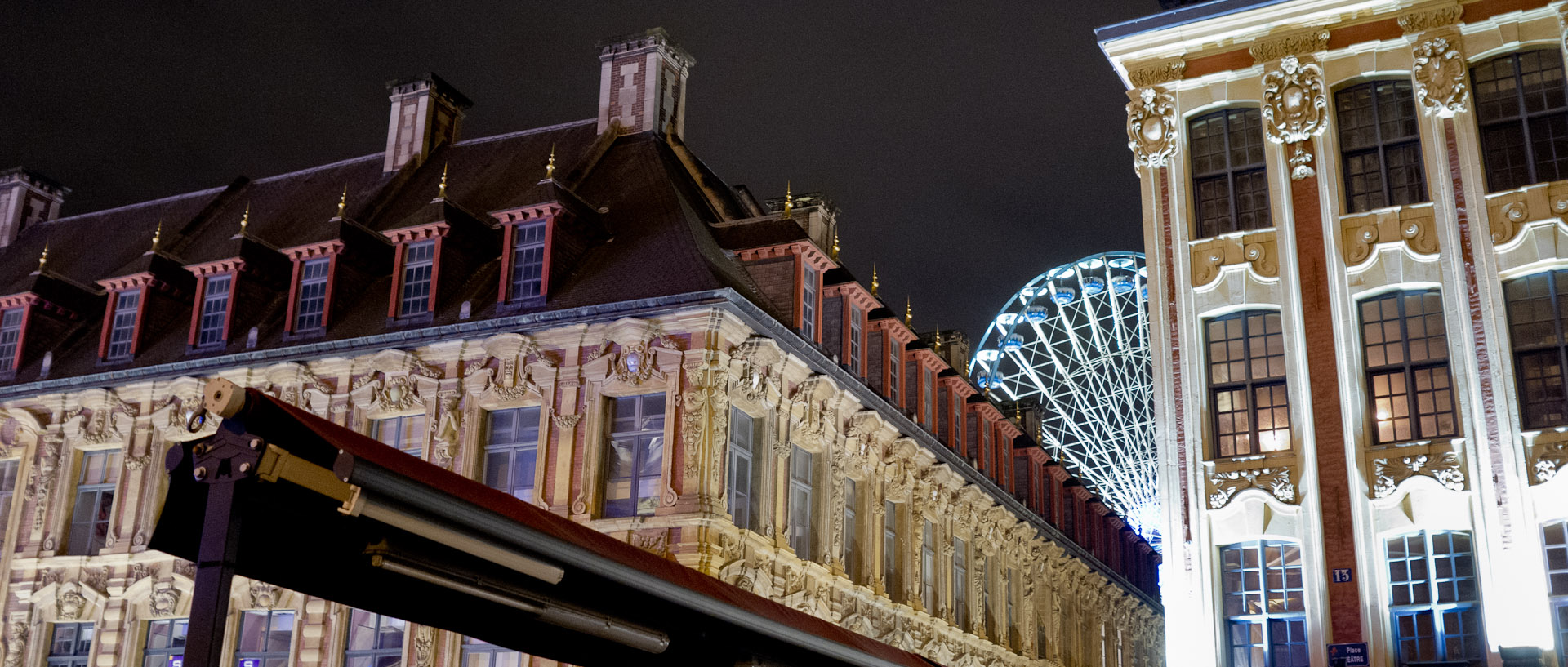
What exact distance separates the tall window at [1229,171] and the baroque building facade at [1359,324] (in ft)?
0.12

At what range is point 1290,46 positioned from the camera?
21125mm

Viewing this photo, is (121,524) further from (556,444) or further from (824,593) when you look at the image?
(824,593)

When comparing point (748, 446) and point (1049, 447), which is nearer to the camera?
point (748, 446)

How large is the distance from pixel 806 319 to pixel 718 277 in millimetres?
3226

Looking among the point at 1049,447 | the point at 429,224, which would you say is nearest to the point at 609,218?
the point at 429,224

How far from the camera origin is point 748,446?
984 inches

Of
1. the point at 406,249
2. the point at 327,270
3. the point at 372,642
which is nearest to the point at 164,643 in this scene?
the point at 372,642

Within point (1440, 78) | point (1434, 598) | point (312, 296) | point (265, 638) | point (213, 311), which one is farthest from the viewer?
point (213, 311)

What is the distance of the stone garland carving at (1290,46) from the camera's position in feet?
68.5

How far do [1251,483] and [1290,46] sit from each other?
6750 mm

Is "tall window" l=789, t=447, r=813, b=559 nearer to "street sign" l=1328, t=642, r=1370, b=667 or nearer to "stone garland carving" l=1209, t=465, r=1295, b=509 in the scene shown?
"stone garland carving" l=1209, t=465, r=1295, b=509

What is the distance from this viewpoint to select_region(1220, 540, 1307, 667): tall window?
62.5 ft

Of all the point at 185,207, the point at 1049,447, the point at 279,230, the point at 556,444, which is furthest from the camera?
the point at 1049,447

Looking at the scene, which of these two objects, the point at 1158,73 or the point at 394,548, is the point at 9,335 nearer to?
the point at 1158,73
